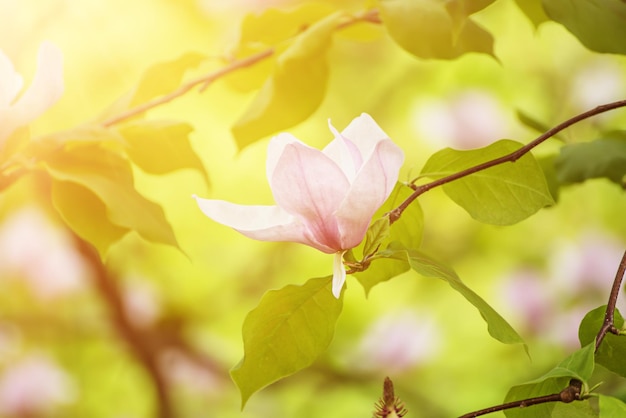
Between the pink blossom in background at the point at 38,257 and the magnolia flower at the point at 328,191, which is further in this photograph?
the pink blossom in background at the point at 38,257

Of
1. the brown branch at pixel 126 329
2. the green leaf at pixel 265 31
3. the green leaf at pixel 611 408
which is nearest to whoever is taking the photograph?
the green leaf at pixel 611 408

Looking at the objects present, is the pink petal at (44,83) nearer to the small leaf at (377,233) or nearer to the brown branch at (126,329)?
the small leaf at (377,233)

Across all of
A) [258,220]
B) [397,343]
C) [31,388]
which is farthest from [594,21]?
[31,388]

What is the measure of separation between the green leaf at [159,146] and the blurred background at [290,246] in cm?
65

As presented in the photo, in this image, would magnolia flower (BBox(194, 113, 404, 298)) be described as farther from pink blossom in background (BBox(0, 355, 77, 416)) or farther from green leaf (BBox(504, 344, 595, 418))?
pink blossom in background (BBox(0, 355, 77, 416))

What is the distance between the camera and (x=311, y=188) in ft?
0.72

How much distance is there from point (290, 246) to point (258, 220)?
0.78 m

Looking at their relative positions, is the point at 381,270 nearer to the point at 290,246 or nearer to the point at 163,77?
the point at 163,77

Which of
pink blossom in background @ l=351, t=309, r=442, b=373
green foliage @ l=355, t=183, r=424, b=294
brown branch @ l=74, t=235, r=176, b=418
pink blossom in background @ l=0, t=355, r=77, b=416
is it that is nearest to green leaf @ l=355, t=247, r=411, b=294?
green foliage @ l=355, t=183, r=424, b=294

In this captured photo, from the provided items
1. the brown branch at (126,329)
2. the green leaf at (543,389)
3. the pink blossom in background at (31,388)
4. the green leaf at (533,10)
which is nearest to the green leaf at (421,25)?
the green leaf at (533,10)

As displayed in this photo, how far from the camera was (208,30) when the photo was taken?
1.05m

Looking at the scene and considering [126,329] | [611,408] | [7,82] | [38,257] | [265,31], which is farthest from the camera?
[38,257]

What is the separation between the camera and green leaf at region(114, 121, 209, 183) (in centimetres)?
33

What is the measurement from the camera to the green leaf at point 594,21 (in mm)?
275
